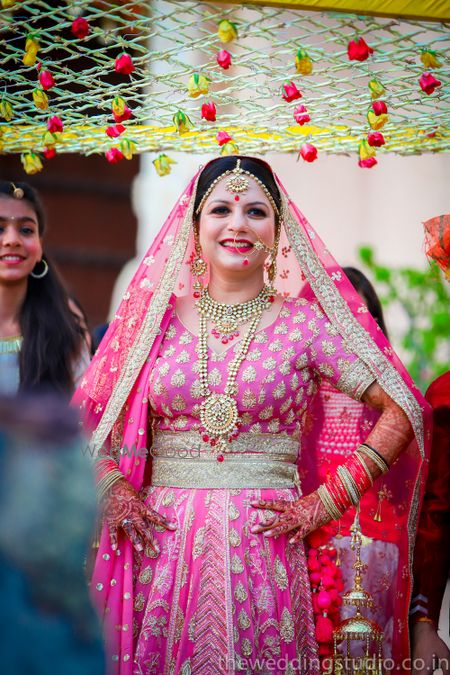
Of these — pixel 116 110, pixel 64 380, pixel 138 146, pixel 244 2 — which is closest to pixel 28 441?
pixel 244 2

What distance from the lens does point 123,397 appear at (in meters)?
3.10

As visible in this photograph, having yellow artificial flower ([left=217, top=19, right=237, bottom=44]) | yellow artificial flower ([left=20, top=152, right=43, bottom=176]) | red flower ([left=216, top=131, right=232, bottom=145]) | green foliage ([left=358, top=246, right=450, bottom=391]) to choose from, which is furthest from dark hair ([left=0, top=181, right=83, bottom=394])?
green foliage ([left=358, top=246, right=450, bottom=391])

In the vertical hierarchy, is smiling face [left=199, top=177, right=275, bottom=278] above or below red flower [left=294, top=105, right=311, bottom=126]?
below

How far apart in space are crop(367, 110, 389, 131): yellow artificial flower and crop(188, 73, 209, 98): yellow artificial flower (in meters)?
0.56

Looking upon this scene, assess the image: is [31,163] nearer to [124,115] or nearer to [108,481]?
[124,115]

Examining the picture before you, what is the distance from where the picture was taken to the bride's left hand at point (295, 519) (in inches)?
115

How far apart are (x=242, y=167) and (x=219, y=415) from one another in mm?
812

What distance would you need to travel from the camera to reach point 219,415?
9.78ft

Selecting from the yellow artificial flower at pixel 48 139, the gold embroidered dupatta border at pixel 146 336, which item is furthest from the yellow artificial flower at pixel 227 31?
the yellow artificial flower at pixel 48 139

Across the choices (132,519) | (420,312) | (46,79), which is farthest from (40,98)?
(420,312)

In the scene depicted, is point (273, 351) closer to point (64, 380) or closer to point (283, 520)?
point (283, 520)

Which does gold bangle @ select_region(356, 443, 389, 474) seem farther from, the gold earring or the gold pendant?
the gold earring

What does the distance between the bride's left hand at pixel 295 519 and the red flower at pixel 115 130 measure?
1325 millimetres

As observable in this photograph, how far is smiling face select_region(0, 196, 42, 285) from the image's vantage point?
4.12 m
